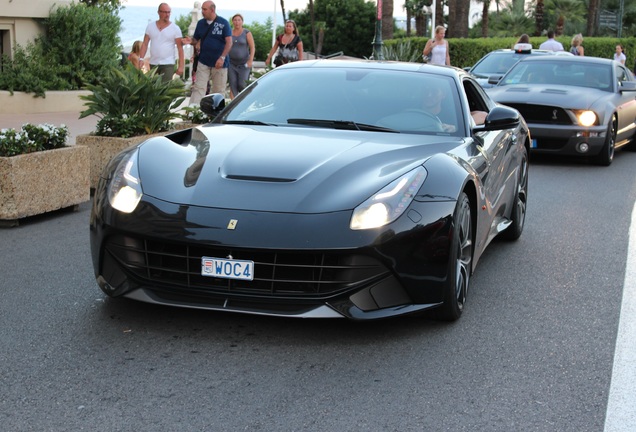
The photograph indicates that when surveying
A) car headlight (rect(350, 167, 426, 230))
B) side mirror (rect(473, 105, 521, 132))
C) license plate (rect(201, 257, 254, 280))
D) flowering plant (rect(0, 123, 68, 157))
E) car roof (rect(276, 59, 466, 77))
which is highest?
car roof (rect(276, 59, 466, 77))

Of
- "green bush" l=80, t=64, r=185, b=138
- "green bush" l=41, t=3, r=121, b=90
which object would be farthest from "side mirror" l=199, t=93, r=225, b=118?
"green bush" l=41, t=3, r=121, b=90

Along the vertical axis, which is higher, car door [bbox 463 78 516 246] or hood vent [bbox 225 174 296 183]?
hood vent [bbox 225 174 296 183]

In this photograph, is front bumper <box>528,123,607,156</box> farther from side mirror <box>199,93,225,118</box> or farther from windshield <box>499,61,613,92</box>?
side mirror <box>199,93,225,118</box>

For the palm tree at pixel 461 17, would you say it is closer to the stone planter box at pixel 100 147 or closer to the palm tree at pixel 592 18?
the palm tree at pixel 592 18

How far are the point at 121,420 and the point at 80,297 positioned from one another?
2032 mm

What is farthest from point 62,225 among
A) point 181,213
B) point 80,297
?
point 181,213

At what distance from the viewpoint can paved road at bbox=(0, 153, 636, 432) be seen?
4188 millimetres

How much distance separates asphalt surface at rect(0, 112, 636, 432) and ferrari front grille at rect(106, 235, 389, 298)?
26cm

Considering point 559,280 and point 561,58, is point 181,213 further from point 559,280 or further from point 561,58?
point 561,58

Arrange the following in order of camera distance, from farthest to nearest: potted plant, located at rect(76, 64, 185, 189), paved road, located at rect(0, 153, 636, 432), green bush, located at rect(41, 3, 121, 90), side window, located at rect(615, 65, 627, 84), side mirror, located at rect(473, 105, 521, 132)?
green bush, located at rect(41, 3, 121, 90)
side window, located at rect(615, 65, 627, 84)
potted plant, located at rect(76, 64, 185, 189)
side mirror, located at rect(473, 105, 521, 132)
paved road, located at rect(0, 153, 636, 432)

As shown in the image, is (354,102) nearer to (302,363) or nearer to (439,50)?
(302,363)

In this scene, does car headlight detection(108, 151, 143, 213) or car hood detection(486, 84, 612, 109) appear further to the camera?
car hood detection(486, 84, 612, 109)

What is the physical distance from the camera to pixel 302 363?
486 centimetres

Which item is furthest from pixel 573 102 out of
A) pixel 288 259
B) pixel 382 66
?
pixel 288 259
